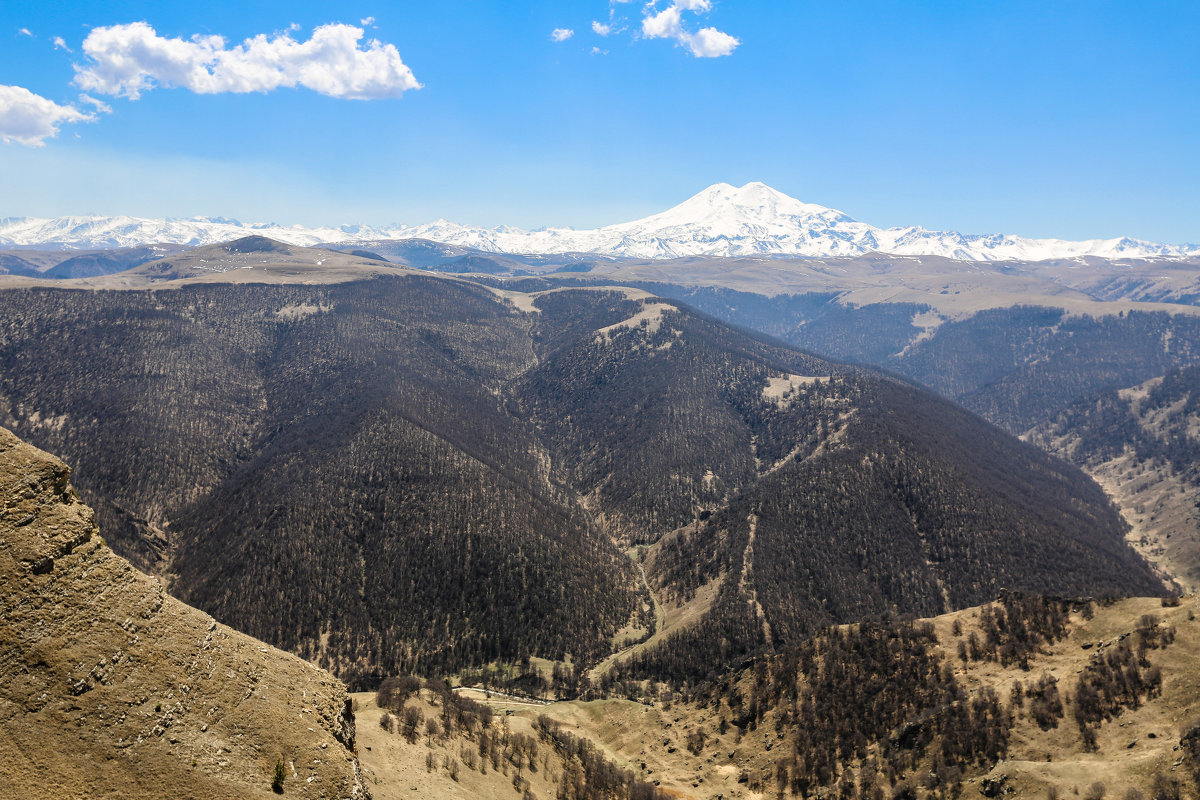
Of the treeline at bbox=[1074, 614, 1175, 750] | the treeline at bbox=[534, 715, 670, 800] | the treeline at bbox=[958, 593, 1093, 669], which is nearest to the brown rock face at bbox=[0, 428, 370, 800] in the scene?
the treeline at bbox=[534, 715, 670, 800]

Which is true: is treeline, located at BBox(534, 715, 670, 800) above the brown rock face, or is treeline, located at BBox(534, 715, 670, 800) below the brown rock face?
below

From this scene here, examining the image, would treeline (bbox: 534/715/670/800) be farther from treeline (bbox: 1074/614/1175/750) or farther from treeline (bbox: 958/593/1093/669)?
treeline (bbox: 1074/614/1175/750)

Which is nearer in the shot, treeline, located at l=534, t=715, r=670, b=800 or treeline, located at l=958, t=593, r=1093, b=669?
treeline, located at l=534, t=715, r=670, b=800

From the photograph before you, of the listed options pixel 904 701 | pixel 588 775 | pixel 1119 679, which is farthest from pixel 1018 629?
pixel 588 775

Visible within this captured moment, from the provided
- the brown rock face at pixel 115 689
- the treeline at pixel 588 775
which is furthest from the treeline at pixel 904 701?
the brown rock face at pixel 115 689

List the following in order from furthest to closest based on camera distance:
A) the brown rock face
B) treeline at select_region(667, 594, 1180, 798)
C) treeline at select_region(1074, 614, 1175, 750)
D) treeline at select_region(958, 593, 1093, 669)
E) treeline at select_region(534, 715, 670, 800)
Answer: treeline at select_region(958, 593, 1093, 669), treeline at select_region(534, 715, 670, 800), treeline at select_region(667, 594, 1180, 798), treeline at select_region(1074, 614, 1175, 750), the brown rock face

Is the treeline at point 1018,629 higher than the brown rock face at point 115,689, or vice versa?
the brown rock face at point 115,689

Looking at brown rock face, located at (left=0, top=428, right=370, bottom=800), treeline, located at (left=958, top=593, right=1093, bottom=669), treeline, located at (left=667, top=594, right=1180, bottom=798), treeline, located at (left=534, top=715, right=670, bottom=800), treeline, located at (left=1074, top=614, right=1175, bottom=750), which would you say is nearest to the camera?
brown rock face, located at (left=0, top=428, right=370, bottom=800)

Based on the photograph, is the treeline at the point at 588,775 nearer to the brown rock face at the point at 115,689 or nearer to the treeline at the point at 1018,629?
the brown rock face at the point at 115,689

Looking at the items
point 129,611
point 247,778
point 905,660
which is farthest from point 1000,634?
point 129,611

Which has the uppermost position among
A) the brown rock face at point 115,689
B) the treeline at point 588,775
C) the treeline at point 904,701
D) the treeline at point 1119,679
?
the brown rock face at point 115,689
